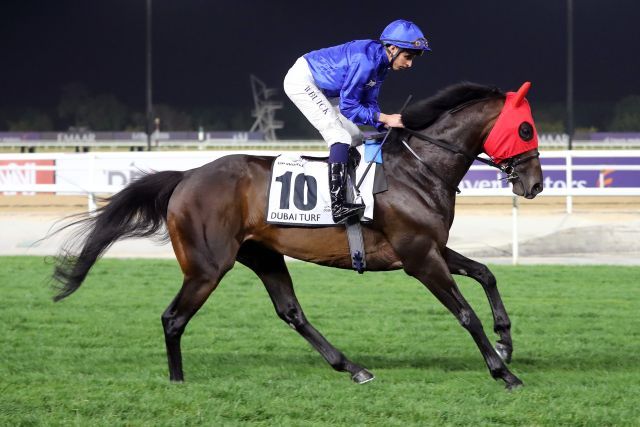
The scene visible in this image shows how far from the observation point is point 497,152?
5090 millimetres

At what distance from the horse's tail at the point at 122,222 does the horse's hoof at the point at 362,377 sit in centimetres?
131

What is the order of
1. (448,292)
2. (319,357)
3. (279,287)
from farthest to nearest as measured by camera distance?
1. (319,357)
2. (279,287)
3. (448,292)

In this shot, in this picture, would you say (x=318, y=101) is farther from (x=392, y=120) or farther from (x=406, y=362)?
(x=406, y=362)

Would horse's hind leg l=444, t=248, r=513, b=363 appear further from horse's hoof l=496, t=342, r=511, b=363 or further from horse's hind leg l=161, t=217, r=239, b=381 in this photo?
horse's hind leg l=161, t=217, r=239, b=381

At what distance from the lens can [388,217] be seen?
5.08m

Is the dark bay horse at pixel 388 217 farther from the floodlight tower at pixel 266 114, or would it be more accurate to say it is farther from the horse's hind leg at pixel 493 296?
the floodlight tower at pixel 266 114

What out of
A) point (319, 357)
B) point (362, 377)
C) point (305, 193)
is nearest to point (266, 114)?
point (319, 357)

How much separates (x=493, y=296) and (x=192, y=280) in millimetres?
1528

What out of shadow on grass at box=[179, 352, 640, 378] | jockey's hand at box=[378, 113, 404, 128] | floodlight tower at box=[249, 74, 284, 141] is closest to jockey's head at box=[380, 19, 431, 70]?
jockey's hand at box=[378, 113, 404, 128]

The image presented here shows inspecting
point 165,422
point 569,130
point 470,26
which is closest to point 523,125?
point 165,422

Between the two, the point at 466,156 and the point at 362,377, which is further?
the point at 466,156

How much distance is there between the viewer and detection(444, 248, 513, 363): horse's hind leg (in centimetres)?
525

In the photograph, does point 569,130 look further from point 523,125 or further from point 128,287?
point 523,125

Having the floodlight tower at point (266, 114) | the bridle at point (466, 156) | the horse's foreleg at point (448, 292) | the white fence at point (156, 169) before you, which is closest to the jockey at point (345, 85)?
the bridle at point (466, 156)
